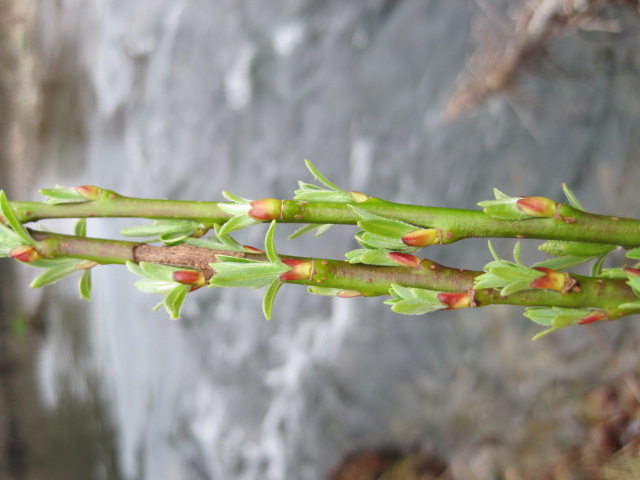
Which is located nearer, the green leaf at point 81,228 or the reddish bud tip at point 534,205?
the reddish bud tip at point 534,205

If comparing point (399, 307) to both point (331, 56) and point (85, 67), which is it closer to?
point (331, 56)

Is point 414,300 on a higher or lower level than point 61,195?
lower

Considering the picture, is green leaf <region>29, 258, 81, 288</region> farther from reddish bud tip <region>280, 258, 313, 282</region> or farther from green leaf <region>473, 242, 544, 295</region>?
green leaf <region>473, 242, 544, 295</region>

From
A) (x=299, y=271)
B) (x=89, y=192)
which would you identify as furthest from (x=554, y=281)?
(x=89, y=192)

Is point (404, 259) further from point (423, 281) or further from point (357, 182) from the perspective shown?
point (357, 182)

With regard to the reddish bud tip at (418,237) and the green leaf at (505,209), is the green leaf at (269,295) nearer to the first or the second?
the reddish bud tip at (418,237)

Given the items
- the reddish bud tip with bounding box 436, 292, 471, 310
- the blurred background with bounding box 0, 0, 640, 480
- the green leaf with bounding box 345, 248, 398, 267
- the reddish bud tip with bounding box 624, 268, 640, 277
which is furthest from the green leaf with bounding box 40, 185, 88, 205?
the blurred background with bounding box 0, 0, 640, 480

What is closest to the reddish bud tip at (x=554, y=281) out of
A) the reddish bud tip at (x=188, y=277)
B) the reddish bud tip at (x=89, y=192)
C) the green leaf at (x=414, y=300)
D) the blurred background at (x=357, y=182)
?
the green leaf at (x=414, y=300)
